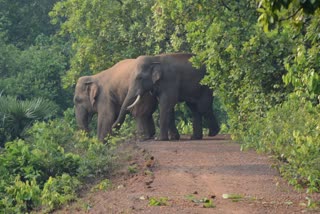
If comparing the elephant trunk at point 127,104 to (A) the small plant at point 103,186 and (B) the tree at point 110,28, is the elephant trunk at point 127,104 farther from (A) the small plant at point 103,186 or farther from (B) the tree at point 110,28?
(A) the small plant at point 103,186

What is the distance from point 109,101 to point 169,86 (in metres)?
2.21

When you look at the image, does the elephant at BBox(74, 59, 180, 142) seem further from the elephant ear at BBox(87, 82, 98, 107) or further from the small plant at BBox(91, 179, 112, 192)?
the small plant at BBox(91, 179, 112, 192)

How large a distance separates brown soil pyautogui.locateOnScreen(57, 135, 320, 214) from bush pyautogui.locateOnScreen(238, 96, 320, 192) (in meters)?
0.22

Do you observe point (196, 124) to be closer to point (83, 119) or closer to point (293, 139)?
point (83, 119)

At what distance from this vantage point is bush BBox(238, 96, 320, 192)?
11328 mm

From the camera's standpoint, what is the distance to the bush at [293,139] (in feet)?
37.2

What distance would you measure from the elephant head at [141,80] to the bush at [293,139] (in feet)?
16.6

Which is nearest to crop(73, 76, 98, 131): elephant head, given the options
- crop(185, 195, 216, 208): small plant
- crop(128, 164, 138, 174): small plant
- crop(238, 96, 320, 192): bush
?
crop(238, 96, 320, 192): bush

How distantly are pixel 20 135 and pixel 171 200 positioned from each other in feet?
27.1

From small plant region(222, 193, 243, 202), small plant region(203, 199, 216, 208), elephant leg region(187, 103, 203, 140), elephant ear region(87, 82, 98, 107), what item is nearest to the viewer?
small plant region(203, 199, 216, 208)

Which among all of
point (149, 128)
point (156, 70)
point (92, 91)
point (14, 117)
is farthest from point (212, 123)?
point (14, 117)

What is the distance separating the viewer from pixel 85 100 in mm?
22656

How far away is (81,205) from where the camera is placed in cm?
1201

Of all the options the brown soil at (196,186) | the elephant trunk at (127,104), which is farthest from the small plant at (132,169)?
the elephant trunk at (127,104)
